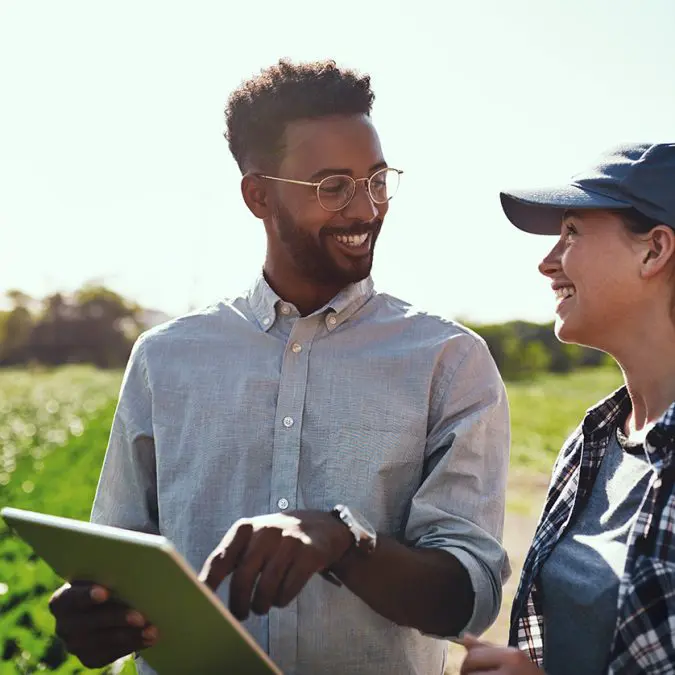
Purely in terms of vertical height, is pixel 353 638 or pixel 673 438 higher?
pixel 673 438

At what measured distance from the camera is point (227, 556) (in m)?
1.82

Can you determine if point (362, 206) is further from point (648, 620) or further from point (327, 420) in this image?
point (648, 620)

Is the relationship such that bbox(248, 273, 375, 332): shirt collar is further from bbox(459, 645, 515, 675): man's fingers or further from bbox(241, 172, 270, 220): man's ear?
bbox(459, 645, 515, 675): man's fingers

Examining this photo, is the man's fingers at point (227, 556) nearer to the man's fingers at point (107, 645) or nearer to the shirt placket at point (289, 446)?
the man's fingers at point (107, 645)

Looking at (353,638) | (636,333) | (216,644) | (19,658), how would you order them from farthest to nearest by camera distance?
(19,658)
(353,638)
(636,333)
(216,644)

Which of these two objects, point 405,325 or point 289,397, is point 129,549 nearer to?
point 289,397

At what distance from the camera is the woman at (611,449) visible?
1.92 meters

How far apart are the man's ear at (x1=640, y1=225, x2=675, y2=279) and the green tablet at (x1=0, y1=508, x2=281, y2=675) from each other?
1.11 meters

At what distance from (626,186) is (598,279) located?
21cm

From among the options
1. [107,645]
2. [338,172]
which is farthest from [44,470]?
[107,645]

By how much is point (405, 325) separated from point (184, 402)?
1.99ft

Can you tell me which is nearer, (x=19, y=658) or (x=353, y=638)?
(x=353, y=638)

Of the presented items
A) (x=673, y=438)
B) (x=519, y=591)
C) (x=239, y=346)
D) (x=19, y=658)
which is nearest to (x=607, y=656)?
(x=519, y=591)

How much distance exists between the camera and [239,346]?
8.71 ft
